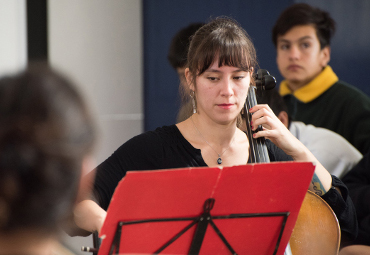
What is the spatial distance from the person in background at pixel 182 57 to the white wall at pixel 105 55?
0.88 meters

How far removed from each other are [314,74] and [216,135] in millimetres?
1252

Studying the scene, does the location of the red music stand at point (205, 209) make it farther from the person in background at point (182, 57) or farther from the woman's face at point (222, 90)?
the person in background at point (182, 57)

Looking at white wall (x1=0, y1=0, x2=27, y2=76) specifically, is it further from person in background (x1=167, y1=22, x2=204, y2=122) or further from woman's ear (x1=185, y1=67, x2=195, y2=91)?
woman's ear (x1=185, y1=67, x2=195, y2=91)

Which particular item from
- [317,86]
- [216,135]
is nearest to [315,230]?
[216,135]

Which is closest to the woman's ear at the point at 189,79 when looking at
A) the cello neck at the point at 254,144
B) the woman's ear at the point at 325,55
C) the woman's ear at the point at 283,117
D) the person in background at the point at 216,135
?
the person in background at the point at 216,135

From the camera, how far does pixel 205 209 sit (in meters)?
1.00

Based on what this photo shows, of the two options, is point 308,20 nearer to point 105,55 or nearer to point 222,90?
point 222,90

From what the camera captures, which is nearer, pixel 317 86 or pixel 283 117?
pixel 283 117

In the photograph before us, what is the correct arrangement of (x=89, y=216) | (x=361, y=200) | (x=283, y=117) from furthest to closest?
(x=283, y=117), (x=361, y=200), (x=89, y=216)

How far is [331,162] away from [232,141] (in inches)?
28.9

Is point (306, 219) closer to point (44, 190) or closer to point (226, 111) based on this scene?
point (226, 111)

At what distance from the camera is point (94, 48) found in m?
3.14

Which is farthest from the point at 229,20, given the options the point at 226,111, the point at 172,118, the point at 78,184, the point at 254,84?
the point at 172,118

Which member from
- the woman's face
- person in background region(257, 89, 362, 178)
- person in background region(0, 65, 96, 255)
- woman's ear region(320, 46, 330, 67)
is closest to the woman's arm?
the woman's face
